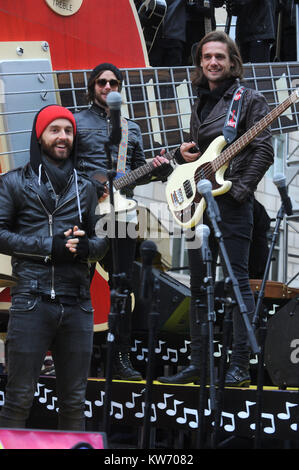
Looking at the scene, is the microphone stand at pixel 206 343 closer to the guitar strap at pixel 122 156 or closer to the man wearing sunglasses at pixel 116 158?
the man wearing sunglasses at pixel 116 158

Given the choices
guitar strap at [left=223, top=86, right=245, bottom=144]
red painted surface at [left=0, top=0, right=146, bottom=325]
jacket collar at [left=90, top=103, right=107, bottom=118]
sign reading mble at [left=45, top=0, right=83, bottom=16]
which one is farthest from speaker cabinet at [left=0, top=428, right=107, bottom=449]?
sign reading mble at [left=45, top=0, right=83, bottom=16]

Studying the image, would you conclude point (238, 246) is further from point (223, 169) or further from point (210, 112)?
point (210, 112)

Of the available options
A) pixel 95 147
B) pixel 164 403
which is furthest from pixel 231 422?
pixel 95 147

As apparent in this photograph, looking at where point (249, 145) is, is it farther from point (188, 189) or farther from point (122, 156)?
point (122, 156)

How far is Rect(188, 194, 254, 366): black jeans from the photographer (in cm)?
428

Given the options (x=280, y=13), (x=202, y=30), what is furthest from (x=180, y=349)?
(x=280, y=13)

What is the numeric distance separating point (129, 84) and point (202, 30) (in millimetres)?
1534

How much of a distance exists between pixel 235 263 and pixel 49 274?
3.73 ft

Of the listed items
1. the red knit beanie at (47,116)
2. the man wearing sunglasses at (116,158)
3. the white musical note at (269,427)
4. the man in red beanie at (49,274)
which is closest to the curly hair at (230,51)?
the man wearing sunglasses at (116,158)

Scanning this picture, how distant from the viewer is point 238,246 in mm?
4340

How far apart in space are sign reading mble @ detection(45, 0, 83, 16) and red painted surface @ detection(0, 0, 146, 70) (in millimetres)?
31

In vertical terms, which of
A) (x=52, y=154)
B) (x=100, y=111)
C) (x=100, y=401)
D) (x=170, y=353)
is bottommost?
(x=100, y=401)

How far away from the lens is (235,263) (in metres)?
4.32

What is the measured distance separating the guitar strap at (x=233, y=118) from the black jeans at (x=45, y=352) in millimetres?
1314
